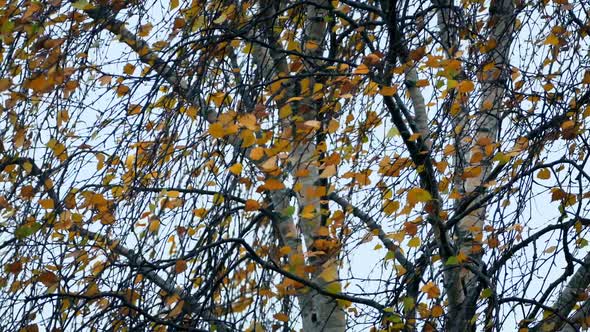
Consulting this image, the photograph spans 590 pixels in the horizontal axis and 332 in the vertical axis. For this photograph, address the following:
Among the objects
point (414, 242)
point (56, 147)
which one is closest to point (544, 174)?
point (414, 242)

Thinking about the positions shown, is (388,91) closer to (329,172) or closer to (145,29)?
(329,172)

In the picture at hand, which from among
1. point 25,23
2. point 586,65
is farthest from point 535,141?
point 25,23

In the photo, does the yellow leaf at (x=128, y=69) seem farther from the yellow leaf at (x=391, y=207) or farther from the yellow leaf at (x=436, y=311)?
the yellow leaf at (x=436, y=311)

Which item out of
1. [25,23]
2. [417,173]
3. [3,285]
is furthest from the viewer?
[3,285]

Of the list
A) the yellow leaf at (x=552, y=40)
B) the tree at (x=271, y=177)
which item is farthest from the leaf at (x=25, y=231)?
the yellow leaf at (x=552, y=40)

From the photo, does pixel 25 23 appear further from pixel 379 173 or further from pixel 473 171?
pixel 473 171

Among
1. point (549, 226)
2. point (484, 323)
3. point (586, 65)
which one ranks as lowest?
point (484, 323)

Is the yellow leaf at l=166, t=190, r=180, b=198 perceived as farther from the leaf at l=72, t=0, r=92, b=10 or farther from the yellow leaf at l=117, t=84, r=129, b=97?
the leaf at l=72, t=0, r=92, b=10

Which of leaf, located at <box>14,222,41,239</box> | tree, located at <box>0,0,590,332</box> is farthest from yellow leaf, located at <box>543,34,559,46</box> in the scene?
leaf, located at <box>14,222,41,239</box>

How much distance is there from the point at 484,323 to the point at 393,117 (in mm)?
962

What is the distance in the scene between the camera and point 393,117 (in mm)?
4172

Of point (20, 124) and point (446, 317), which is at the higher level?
point (20, 124)

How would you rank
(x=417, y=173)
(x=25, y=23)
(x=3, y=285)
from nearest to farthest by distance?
1. (x=25, y=23)
2. (x=417, y=173)
3. (x=3, y=285)

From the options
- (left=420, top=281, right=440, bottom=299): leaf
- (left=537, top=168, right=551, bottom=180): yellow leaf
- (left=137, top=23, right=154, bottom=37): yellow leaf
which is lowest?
Result: (left=420, top=281, right=440, bottom=299): leaf
